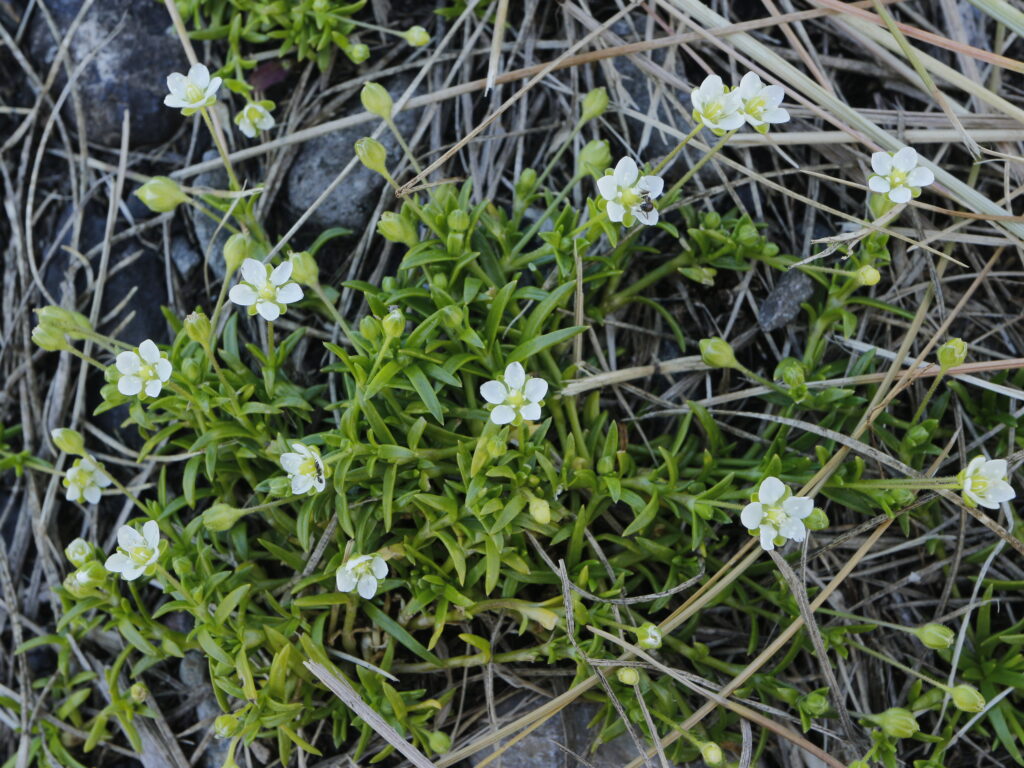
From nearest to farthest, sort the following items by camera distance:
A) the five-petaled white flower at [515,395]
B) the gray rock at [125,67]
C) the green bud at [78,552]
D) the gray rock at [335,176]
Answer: the five-petaled white flower at [515,395]
the green bud at [78,552]
the gray rock at [335,176]
the gray rock at [125,67]

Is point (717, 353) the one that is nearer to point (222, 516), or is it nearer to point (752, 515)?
point (752, 515)

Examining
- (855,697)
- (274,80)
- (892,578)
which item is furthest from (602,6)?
(855,697)

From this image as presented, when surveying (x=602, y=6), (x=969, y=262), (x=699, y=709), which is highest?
(x=602, y=6)

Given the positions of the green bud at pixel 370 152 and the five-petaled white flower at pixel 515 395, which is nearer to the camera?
the five-petaled white flower at pixel 515 395

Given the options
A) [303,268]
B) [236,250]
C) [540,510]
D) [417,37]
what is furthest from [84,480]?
[417,37]

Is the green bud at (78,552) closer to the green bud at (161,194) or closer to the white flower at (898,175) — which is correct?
the green bud at (161,194)

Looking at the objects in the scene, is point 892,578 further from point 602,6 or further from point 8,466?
point 8,466

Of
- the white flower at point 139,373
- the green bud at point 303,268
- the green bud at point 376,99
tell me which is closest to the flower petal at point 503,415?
the green bud at point 303,268

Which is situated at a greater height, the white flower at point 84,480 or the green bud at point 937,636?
the white flower at point 84,480
